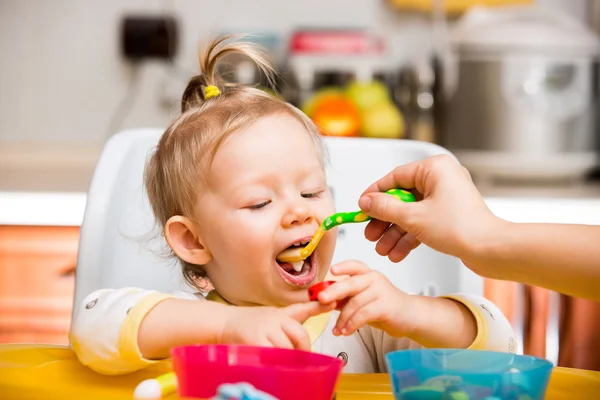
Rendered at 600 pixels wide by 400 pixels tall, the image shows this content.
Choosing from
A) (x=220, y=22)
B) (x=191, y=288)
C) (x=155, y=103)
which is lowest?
(x=191, y=288)

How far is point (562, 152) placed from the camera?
1.79 metres

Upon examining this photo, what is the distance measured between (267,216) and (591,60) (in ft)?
3.66

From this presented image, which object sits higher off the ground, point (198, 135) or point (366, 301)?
point (198, 135)

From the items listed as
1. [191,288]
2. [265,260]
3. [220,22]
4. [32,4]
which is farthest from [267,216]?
[32,4]

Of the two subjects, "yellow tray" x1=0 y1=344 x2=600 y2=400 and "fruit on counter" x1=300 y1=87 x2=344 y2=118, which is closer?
"yellow tray" x1=0 y1=344 x2=600 y2=400

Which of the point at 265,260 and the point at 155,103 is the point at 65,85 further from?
the point at 265,260

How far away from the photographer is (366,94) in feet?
6.20

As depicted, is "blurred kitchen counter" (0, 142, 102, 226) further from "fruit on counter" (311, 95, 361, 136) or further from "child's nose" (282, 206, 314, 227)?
"child's nose" (282, 206, 314, 227)

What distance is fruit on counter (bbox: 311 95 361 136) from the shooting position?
5.92ft

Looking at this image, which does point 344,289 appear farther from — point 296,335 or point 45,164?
point 45,164

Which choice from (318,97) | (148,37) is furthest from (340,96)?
(148,37)

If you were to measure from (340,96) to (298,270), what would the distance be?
103 cm

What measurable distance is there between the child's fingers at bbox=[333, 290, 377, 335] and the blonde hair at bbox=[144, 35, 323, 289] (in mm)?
260

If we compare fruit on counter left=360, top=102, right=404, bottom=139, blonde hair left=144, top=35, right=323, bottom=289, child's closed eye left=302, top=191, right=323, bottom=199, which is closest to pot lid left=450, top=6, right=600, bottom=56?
fruit on counter left=360, top=102, right=404, bottom=139
